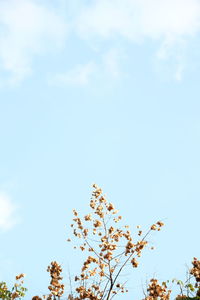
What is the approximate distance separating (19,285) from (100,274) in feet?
12.3

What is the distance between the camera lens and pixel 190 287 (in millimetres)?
12242

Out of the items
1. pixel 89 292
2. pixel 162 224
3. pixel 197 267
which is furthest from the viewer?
pixel 197 267

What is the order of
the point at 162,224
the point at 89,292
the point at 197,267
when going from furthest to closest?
1. the point at 197,267
2. the point at 162,224
3. the point at 89,292

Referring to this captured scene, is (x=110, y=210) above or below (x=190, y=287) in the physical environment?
above

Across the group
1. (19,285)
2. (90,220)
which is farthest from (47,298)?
(19,285)

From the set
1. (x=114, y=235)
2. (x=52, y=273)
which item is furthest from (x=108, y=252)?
(x=52, y=273)

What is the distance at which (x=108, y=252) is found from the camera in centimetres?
1148

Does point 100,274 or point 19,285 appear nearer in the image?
point 100,274

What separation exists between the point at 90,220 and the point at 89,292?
1.92 meters

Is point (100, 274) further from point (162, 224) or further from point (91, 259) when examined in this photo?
point (162, 224)

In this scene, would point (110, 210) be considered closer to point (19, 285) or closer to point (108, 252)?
point (108, 252)

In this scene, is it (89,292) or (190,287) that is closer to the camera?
(89,292)

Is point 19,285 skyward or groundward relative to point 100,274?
skyward

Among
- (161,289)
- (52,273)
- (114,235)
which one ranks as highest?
(114,235)
